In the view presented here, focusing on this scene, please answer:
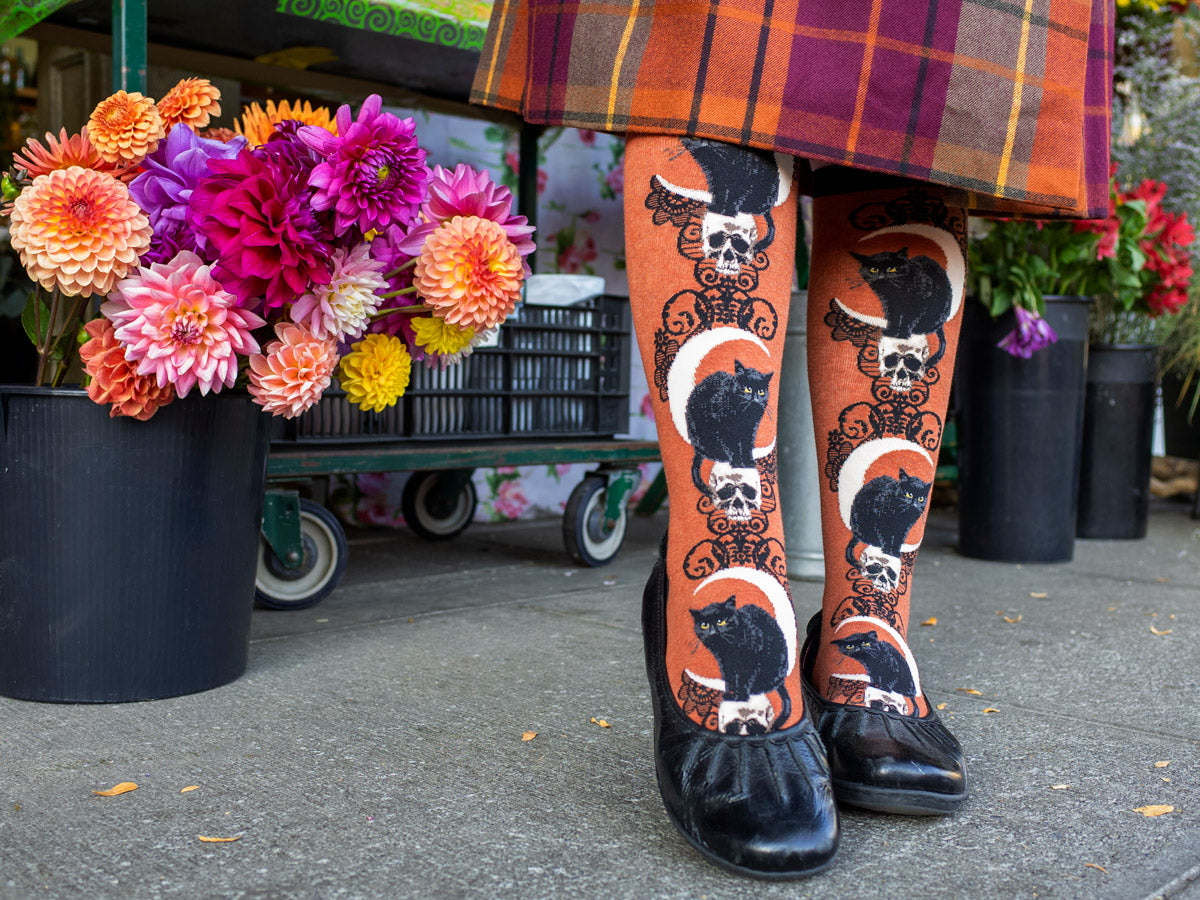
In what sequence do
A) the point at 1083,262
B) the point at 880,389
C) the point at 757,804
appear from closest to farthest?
1. the point at 757,804
2. the point at 880,389
3. the point at 1083,262

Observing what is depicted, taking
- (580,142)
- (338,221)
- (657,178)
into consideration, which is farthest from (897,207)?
(580,142)

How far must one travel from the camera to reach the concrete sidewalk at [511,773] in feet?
2.62

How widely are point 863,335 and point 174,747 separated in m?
0.79

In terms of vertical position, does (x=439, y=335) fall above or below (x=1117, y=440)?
above

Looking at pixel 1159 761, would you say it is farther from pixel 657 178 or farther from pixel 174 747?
pixel 174 747

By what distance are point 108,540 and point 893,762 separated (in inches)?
33.6

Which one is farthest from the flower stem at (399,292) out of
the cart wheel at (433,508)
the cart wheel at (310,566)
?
the cart wheel at (433,508)

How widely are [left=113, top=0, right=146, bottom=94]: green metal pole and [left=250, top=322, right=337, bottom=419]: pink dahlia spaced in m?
0.58

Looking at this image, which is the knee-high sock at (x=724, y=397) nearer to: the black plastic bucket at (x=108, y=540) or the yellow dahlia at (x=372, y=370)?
the yellow dahlia at (x=372, y=370)

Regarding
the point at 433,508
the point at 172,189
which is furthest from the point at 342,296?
the point at 433,508

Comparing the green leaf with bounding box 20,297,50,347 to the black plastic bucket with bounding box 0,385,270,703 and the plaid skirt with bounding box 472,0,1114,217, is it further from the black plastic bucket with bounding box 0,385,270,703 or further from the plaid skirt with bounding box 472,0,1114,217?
A: the plaid skirt with bounding box 472,0,1114,217

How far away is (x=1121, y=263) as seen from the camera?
2469 mm

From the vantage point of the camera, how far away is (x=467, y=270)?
1.18 m

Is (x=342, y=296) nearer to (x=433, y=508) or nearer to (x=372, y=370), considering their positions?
(x=372, y=370)
